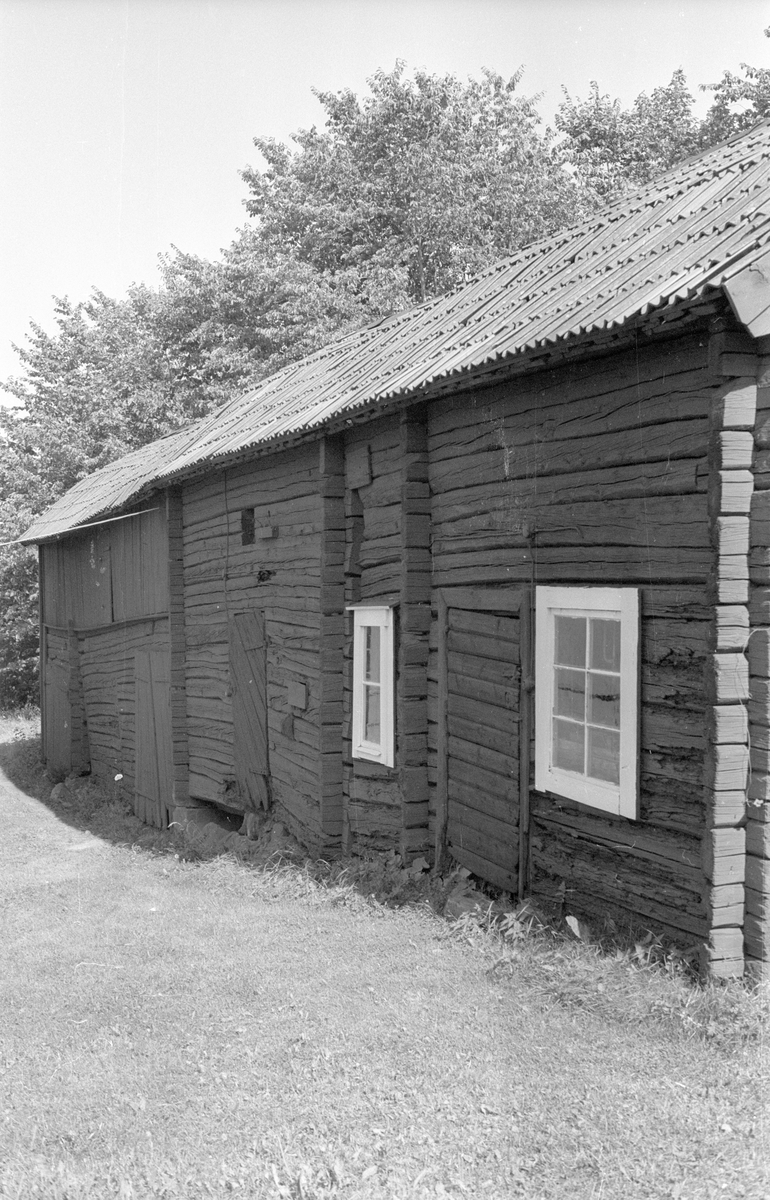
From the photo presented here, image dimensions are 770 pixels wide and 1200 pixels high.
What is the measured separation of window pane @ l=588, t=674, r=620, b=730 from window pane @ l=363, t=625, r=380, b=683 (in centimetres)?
272

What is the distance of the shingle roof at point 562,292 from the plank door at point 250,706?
172 centimetres

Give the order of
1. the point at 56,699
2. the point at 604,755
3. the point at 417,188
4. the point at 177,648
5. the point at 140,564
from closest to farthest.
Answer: the point at 604,755, the point at 177,648, the point at 140,564, the point at 56,699, the point at 417,188

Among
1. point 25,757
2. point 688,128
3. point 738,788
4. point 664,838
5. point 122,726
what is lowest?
point 25,757

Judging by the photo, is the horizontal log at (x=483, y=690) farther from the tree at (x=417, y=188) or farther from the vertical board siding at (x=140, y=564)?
the tree at (x=417, y=188)

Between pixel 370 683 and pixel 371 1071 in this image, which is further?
pixel 370 683

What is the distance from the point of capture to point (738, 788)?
5.28 m

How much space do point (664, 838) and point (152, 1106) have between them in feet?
9.13

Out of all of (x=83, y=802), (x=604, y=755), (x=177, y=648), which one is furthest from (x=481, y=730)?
(x=83, y=802)

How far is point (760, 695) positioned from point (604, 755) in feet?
3.55

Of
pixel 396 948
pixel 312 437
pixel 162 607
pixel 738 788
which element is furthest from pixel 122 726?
pixel 738 788

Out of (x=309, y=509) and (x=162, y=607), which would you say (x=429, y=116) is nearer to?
(x=162, y=607)

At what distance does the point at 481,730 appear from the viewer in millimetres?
7258

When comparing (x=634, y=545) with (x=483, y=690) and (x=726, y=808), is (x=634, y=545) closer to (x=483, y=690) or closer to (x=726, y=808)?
(x=726, y=808)

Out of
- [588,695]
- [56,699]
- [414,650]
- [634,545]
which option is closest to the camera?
[634,545]
